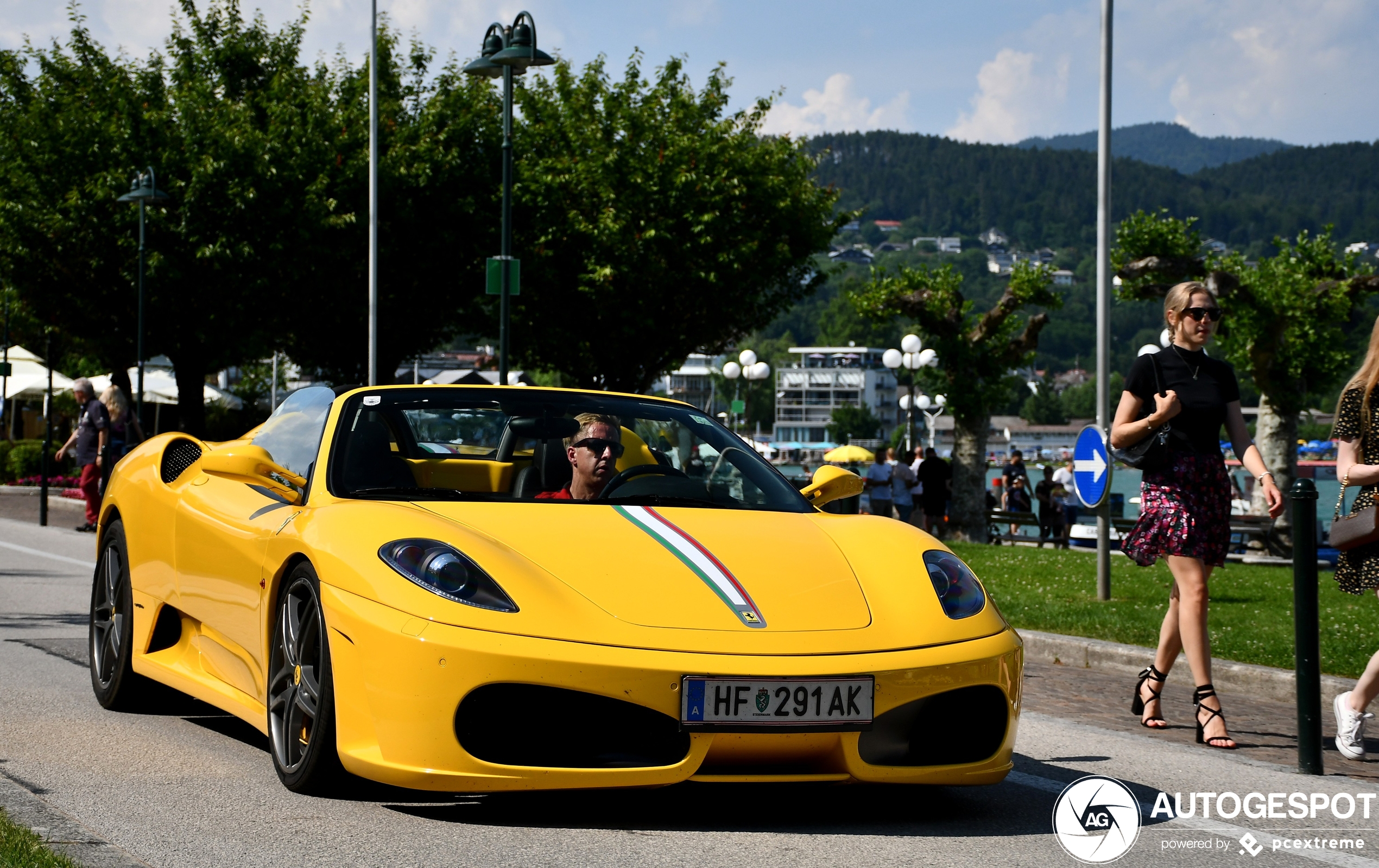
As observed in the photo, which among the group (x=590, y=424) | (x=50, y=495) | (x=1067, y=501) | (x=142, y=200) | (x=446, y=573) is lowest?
(x=1067, y=501)

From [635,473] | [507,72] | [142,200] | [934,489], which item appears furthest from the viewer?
[934,489]

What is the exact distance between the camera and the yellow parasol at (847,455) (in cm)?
3759

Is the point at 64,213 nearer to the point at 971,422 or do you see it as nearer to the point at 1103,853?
the point at 971,422

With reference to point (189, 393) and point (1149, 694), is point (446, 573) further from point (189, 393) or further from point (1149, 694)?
point (189, 393)

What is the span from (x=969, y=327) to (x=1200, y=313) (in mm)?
27146

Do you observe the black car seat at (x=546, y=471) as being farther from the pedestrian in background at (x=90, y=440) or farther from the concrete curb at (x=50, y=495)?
the concrete curb at (x=50, y=495)

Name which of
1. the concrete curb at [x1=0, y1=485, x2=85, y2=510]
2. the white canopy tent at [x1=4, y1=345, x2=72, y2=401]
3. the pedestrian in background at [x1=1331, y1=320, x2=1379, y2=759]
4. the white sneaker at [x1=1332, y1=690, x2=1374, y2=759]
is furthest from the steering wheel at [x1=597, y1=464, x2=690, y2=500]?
the white canopy tent at [x1=4, y1=345, x2=72, y2=401]

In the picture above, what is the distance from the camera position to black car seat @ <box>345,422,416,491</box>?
5043mm

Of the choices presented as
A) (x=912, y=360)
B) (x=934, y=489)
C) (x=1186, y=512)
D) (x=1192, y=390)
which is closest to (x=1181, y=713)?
(x=1186, y=512)

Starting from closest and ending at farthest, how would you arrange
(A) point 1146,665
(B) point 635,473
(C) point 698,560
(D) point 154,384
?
(C) point 698,560
(B) point 635,473
(A) point 1146,665
(D) point 154,384

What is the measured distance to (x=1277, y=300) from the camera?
26875 millimetres

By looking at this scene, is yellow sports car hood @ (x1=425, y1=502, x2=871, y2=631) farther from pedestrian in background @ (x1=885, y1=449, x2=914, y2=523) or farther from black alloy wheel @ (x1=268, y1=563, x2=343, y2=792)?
pedestrian in background @ (x1=885, y1=449, x2=914, y2=523)

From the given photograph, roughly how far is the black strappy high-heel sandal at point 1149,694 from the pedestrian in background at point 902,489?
67.0 ft

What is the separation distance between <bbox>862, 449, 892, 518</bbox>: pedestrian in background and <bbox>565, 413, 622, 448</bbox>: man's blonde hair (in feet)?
66.4
